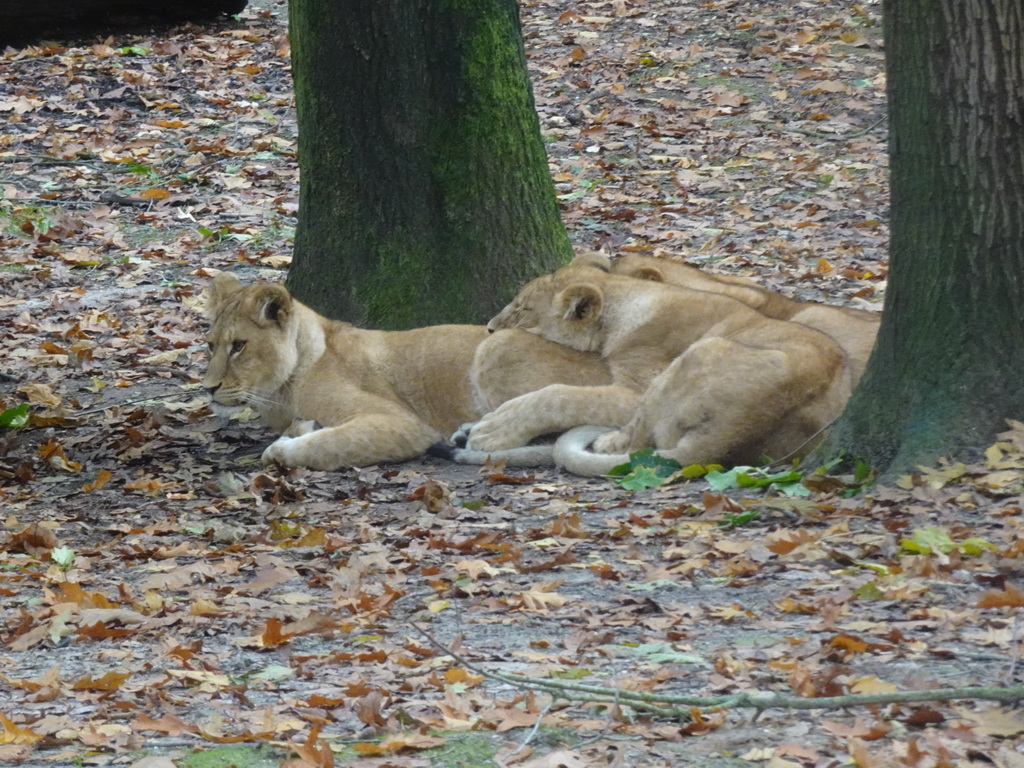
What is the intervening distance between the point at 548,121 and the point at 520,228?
6.20 m

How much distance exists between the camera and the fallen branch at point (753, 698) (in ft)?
A: 12.3

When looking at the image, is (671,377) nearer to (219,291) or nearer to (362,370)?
(362,370)

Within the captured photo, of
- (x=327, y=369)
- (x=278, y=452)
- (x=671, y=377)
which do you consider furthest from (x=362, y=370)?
(x=671, y=377)

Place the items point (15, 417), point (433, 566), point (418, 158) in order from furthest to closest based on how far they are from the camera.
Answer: point (15, 417) → point (418, 158) → point (433, 566)

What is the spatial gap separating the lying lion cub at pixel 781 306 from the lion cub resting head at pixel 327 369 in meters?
1.18

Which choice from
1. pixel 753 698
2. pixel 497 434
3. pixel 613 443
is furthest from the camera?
pixel 497 434

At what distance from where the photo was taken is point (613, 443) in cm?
772

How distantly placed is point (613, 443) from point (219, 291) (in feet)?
9.28

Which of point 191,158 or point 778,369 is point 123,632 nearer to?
point 778,369

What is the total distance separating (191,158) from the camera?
14.3 m

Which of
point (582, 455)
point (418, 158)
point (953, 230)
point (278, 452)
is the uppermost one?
point (418, 158)

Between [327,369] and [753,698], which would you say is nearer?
[753,698]

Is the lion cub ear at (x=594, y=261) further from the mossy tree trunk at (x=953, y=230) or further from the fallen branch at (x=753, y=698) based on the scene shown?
the fallen branch at (x=753, y=698)

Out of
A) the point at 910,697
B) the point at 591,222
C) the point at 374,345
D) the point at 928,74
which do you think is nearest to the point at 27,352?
the point at 374,345
